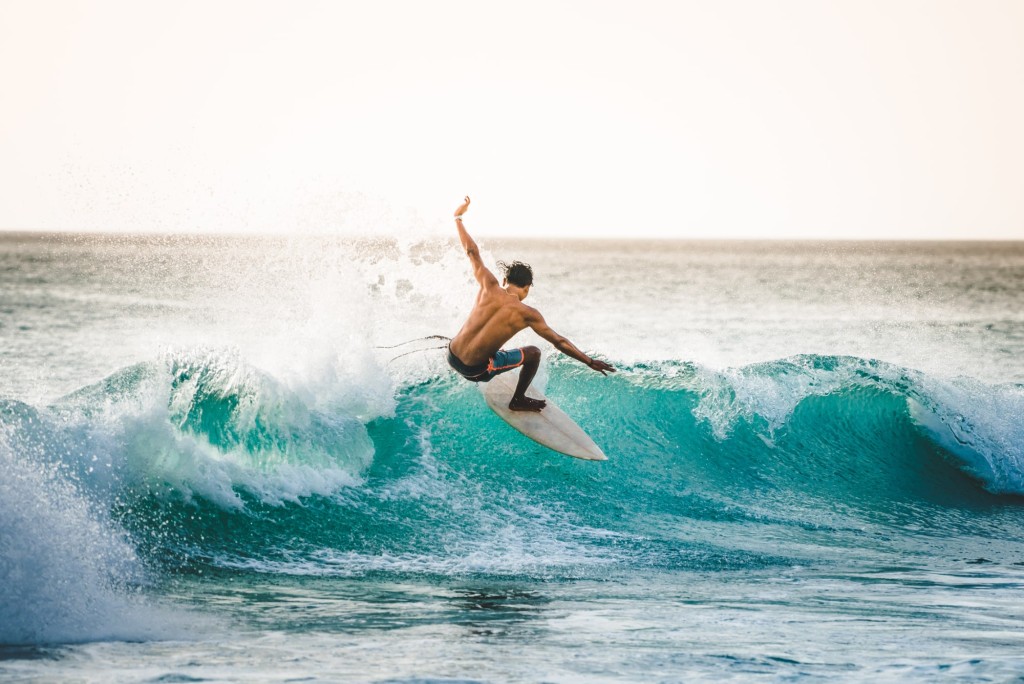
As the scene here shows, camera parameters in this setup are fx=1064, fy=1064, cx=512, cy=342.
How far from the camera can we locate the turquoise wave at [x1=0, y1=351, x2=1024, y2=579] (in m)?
7.96

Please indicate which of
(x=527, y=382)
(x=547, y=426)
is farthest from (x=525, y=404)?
(x=527, y=382)

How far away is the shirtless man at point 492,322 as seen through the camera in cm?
711

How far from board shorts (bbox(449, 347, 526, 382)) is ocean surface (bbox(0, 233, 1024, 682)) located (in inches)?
52.3

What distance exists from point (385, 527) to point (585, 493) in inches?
78.2

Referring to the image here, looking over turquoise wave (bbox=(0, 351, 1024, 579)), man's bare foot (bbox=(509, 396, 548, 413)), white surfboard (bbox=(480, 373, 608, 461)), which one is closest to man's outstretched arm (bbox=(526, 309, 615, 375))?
man's bare foot (bbox=(509, 396, 548, 413))

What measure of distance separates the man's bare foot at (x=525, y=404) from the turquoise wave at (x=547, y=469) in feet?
3.02

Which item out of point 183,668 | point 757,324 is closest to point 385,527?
point 183,668

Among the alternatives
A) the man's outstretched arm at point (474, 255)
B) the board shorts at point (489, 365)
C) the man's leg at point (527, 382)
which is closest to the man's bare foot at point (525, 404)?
the man's leg at point (527, 382)

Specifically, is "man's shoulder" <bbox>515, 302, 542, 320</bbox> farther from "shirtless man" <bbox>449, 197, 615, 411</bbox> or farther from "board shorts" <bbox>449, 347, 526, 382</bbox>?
"board shorts" <bbox>449, 347, 526, 382</bbox>

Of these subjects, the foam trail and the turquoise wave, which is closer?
the foam trail

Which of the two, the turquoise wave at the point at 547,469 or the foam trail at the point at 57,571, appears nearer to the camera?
the foam trail at the point at 57,571

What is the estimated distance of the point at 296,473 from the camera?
896 cm

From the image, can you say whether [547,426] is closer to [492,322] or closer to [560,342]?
[492,322]

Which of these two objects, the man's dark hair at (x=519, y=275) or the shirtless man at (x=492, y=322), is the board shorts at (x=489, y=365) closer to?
the shirtless man at (x=492, y=322)
